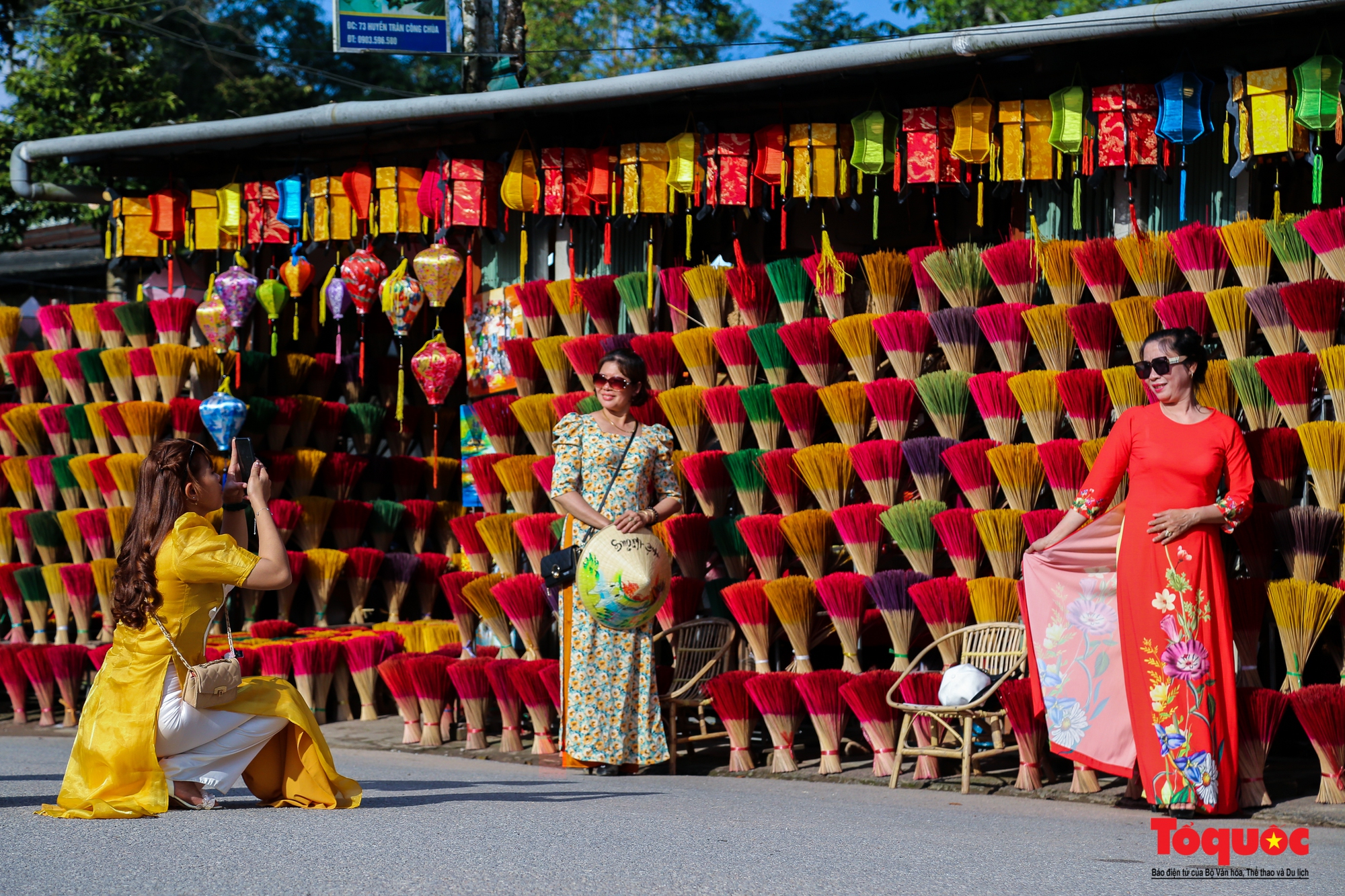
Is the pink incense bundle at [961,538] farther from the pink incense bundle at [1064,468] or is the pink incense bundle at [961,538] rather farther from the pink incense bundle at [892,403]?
the pink incense bundle at [892,403]

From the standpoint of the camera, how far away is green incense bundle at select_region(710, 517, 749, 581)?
5984 mm

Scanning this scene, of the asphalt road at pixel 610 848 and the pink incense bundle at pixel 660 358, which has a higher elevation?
the pink incense bundle at pixel 660 358

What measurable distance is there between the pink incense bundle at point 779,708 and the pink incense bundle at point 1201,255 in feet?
6.69

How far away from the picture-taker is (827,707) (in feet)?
17.9

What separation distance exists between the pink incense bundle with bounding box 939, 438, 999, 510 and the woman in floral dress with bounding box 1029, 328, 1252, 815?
2.47 feet

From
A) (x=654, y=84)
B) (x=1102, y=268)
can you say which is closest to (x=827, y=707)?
(x=1102, y=268)

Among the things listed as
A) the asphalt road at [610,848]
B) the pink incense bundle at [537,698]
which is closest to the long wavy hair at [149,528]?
the asphalt road at [610,848]

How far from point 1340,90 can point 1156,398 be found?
4.41 feet

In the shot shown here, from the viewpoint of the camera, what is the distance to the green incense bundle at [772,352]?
5996 mm

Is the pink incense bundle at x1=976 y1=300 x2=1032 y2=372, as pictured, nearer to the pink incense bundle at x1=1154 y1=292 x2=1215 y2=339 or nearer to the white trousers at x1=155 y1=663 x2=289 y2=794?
the pink incense bundle at x1=1154 y1=292 x2=1215 y2=339

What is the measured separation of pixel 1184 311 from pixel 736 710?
7.16 feet

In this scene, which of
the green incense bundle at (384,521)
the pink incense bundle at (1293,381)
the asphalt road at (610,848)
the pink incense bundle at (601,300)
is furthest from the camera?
the green incense bundle at (384,521)

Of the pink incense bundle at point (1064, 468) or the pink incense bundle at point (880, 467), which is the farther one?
the pink incense bundle at point (880, 467)

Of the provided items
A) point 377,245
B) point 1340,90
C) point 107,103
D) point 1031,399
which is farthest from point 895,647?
point 107,103
